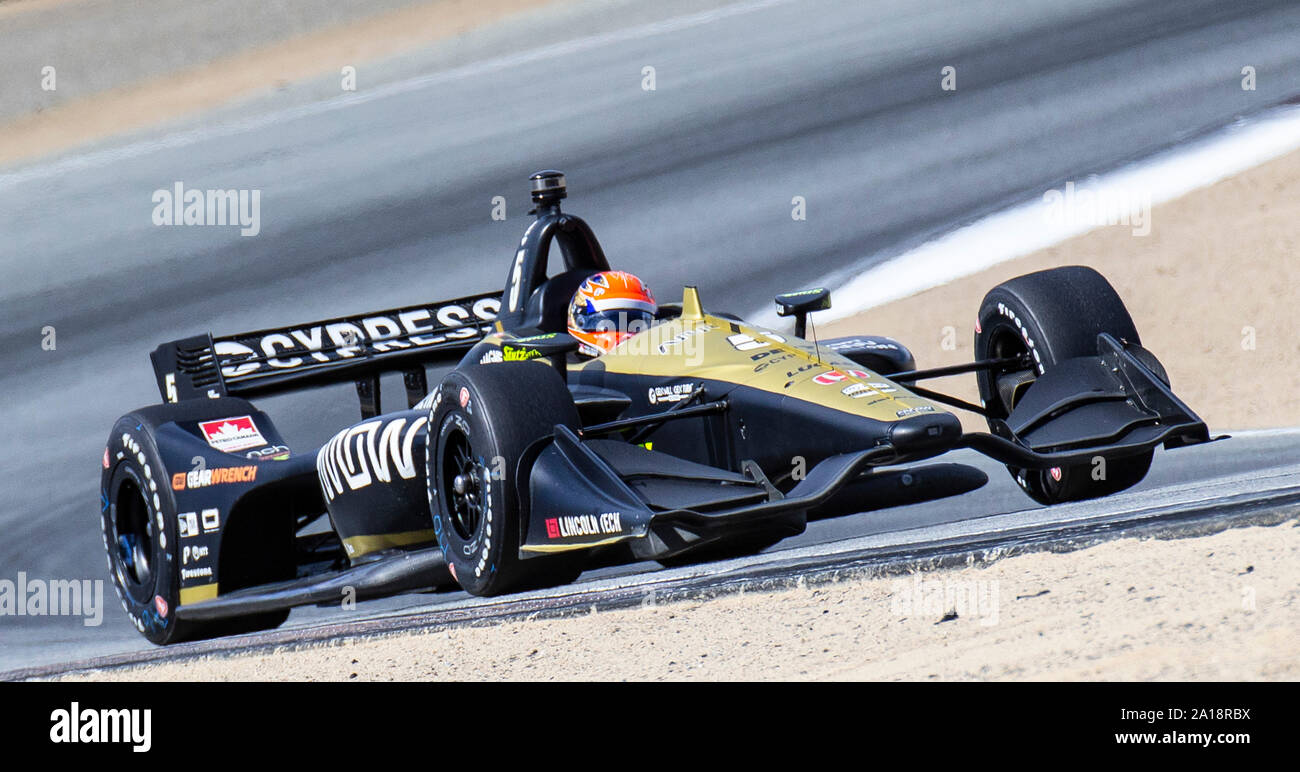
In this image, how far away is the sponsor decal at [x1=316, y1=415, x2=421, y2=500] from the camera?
6.87 meters

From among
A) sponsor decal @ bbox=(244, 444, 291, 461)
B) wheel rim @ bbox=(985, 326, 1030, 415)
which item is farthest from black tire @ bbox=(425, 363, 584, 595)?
wheel rim @ bbox=(985, 326, 1030, 415)

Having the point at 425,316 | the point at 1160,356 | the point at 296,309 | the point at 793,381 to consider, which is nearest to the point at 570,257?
the point at 425,316

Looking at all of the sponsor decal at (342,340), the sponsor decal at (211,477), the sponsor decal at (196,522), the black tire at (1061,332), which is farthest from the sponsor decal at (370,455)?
the black tire at (1061,332)

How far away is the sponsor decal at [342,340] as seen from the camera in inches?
334

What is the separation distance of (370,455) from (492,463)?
115cm

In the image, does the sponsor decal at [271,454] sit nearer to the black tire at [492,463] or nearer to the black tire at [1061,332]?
the black tire at [492,463]

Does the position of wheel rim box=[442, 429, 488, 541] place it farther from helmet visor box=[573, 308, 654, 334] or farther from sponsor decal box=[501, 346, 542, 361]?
helmet visor box=[573, 308, 654, 334]

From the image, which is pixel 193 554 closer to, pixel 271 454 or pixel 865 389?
pixel 271 454

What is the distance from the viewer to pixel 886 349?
775 cm

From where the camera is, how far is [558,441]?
608 centimetres

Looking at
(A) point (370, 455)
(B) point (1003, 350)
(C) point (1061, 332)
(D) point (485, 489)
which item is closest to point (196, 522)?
(A) point (370, 455)

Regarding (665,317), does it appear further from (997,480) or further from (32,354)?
(32,354)

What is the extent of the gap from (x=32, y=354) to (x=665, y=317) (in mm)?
6512

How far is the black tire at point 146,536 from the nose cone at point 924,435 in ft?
11.7
